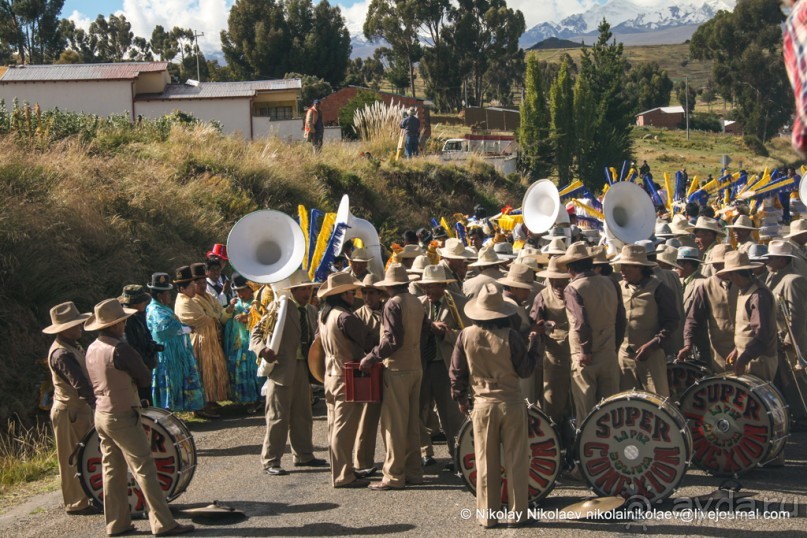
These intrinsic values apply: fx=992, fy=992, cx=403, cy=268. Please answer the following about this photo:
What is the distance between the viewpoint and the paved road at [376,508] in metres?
7.56

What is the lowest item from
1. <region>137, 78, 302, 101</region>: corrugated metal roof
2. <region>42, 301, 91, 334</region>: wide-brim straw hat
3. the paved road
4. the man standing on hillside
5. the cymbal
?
the paved road

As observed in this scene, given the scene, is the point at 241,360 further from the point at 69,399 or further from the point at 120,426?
the point at 120,426

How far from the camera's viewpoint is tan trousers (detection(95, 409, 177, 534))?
7.51m

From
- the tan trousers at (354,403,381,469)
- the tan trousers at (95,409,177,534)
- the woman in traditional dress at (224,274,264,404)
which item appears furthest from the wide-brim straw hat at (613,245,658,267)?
the woman in traditional dress at (224,274,264,404)

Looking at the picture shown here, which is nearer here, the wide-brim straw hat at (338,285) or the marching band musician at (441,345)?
the wide-brim straw hat at (338,285)

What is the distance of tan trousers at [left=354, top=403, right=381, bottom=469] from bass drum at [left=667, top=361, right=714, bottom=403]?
2947 mm

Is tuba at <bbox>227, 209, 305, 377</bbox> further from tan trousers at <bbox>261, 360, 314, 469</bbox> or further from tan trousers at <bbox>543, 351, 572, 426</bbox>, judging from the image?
tan trousers at <bbox>543, 351, 572, 426</bbox>

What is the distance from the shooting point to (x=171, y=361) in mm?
11125

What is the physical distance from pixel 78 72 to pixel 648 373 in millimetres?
30027

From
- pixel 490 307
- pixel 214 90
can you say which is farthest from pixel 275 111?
pixel 490 307

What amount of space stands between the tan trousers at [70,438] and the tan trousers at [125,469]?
592 millimetres

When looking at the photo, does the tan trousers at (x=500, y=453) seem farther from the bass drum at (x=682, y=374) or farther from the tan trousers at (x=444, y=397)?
the bass drum at (x=682, y=374)

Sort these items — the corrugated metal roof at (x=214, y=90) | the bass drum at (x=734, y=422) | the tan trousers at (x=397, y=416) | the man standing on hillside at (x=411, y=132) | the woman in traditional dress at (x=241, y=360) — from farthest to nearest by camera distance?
the corrugated metal roof at (x=214, y=90)
the man standing on hillside at (x=411, y=132)
the woman in traditional dress at (x=241, y=360)
the tan trousers at (x=397, y=416)
the bass drum at (x=734, y=422)

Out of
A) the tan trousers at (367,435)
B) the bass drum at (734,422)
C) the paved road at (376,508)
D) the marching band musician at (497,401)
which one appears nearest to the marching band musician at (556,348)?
the paved road at (376,508)
